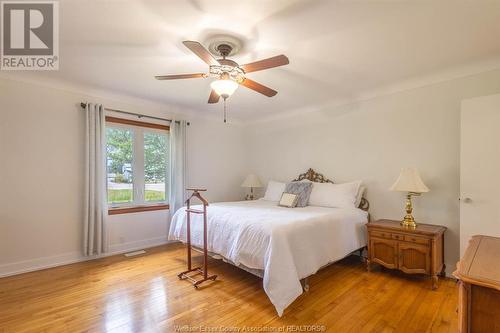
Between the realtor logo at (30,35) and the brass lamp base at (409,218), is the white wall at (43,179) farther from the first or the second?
the brass lamp base at (409,218)

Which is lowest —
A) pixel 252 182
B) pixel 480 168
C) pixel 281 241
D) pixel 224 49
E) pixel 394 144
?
pixel 281 241

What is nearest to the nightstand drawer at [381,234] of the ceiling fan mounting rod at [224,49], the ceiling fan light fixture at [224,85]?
the ceiling fan light fixture at [224,85]

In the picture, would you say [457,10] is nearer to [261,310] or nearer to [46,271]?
[261,310]

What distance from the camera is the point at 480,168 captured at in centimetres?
246

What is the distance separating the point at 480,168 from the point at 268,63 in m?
2.38

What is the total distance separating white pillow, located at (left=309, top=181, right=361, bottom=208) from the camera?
11.2ft

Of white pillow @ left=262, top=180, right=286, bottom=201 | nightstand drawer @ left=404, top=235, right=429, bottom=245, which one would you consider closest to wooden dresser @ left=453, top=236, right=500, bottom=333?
nightstand drawer @ left=404, top=235, right=429, bottom=245

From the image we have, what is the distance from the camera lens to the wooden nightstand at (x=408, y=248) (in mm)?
2547

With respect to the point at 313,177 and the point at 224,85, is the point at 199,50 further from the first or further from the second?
the point at 313,177

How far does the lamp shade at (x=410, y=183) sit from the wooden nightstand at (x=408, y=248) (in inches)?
17.1

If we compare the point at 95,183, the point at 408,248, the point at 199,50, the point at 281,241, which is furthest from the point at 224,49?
the point at 408,248

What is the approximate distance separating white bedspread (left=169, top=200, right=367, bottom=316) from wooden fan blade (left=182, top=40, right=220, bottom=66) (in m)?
1.55

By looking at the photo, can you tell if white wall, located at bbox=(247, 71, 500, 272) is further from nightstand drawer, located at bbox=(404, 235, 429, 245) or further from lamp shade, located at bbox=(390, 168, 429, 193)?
nightstand drawer, located at bbox=(404, 235, 429, 245)

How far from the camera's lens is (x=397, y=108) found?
3.27 m
